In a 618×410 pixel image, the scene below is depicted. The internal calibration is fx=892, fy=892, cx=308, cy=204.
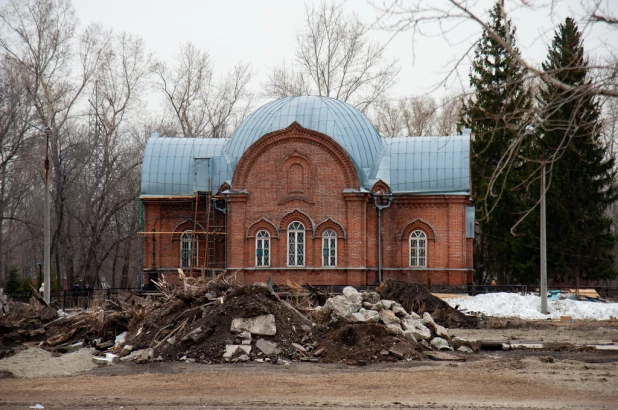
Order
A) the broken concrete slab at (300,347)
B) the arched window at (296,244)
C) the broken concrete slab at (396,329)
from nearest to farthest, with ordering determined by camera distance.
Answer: the broken concrete slab at (300,347) < the broken concrete slab at (396,329) < the arched window at (296,244)

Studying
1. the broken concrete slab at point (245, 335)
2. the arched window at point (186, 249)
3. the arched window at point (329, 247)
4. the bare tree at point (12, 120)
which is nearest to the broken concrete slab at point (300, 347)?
the broken concrete slab at point (245, 335)

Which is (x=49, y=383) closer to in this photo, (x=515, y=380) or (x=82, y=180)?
(x=515, y=380)

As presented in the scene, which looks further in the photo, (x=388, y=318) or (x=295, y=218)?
(x=295, y=218)

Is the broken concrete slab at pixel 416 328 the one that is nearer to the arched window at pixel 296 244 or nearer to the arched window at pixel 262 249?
the arched window at pixel 296 244

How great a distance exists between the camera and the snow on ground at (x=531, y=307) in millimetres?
28453

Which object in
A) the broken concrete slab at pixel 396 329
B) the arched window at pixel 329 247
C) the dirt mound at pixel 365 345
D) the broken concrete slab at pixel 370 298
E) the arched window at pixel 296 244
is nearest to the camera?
the dirt mound at pixel 365 345

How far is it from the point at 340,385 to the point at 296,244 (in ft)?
73.0

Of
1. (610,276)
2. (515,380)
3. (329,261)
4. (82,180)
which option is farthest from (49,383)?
(82,180)

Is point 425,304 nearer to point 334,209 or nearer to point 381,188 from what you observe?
point 334,209

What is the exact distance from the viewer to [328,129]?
1422 inches

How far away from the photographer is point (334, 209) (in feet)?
116

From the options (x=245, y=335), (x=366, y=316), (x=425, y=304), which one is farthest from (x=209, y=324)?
(x=425, y=304)

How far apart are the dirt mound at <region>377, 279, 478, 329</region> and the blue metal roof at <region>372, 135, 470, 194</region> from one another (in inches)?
356

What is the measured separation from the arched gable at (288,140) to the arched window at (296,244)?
251cm
